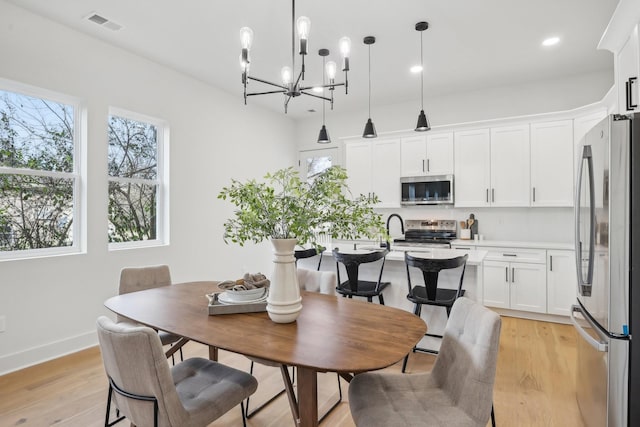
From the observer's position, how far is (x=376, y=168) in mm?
5512

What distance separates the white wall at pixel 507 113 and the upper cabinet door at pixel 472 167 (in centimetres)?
31

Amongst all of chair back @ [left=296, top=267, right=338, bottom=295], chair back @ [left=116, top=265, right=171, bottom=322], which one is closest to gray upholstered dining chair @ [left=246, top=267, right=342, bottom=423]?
chair back @ [left=296, top=267, right=338, bottom=295]

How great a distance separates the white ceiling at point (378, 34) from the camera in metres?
2.91

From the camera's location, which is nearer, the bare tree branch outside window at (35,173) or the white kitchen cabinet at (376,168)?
the bare tree branch outside window at (35,173)

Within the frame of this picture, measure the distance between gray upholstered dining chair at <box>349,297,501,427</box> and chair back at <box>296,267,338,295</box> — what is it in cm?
74

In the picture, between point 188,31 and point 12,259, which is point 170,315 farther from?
point 188,31

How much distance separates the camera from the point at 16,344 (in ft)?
9.44

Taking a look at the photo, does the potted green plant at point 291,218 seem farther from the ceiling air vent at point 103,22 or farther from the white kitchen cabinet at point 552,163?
the white kitchen cabinet at point 552,163

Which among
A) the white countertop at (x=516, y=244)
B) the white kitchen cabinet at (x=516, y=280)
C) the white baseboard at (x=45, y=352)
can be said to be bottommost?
the white baseboard at (x=45, y=352)

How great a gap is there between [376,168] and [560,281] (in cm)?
280

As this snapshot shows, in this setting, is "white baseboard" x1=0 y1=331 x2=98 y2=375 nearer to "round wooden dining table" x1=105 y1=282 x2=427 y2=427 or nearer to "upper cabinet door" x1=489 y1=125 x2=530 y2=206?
"round wooden dining table" x1=105 y1=282 x2=427 y2=427

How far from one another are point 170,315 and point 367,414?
1.08 m

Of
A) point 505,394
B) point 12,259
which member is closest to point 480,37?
point 505,394

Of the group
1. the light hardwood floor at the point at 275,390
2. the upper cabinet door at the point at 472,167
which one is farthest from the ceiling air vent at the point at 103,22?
the upper cabinet door at the point at 472,167
